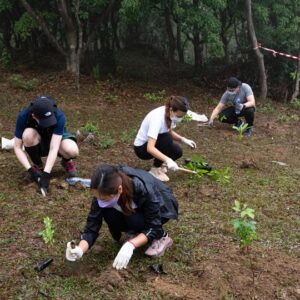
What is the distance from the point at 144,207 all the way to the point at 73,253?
560mm

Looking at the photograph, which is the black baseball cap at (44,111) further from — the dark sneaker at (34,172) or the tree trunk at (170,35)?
the tree trunk at (170,35)

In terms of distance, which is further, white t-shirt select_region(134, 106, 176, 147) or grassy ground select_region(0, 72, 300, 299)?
white t-shirt select_region(134, 106, 176, 147)

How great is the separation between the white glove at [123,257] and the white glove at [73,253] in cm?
25

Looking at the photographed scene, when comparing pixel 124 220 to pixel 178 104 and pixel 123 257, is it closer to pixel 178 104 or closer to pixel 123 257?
pixel 123 257

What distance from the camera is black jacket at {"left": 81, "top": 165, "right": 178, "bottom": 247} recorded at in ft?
10.2

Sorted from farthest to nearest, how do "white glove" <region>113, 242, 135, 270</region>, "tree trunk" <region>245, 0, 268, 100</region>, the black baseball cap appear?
"tree trunk" <region>245, 0, 268, 100</region>
the black baseball cap
"white glove" <region>113, 242, 135, 270</region>

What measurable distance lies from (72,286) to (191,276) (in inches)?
32.3

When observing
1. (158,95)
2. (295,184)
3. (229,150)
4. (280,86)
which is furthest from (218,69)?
(295,184)

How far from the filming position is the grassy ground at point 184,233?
3.08 metres

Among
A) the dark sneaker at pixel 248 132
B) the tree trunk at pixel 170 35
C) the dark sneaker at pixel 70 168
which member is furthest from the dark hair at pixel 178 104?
the tree trunk at pixel 170 35

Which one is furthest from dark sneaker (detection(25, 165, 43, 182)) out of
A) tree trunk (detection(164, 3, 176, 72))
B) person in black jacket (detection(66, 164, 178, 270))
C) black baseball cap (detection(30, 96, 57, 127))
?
tree trunk (detection(164, 3, 176, 72))

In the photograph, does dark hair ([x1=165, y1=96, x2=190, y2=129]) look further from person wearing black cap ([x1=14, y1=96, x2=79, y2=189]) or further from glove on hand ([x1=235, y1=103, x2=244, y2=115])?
glove on hand ([x1=235, y1=103, x2=244, y2=115])

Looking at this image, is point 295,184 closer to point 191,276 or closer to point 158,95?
point 191,276

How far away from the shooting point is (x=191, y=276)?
3.26m
